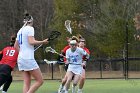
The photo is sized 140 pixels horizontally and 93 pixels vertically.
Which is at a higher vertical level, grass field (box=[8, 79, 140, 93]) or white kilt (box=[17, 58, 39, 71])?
white kilt (box=[17, 58, 39, 71])

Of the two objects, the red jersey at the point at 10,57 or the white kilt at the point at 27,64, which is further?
the red jersey at the point at 10,57

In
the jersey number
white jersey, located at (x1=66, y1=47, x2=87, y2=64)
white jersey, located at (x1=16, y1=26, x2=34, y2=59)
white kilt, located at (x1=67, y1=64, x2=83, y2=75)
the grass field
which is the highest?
white jersey, located at (x1=16, y1=26, x2=34, y2=59)

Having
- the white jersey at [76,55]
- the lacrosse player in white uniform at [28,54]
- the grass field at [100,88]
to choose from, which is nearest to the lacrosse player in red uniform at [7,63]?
the white jersey at [76,55]

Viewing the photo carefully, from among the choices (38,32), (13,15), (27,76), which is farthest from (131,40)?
(27,76)

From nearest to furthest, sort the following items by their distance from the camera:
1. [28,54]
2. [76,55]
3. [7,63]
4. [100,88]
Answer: [28,54], [7,63], [76,55], [100,88]

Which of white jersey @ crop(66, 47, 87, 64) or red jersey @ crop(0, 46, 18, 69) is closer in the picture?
red jersey @ crop(0, 46, 18, 69)

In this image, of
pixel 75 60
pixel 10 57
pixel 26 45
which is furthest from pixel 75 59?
pixel 26 45

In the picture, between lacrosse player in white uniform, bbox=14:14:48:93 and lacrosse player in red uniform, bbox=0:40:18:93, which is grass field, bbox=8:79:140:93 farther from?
lacrosse player in white uniform, bbox=14:14:48:93

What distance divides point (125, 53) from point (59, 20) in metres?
13.5

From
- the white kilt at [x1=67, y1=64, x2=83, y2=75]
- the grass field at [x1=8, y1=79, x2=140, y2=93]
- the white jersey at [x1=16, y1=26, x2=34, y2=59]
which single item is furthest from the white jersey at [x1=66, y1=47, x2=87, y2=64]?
the white jersey at [x1=16, y1=26, x2=34, y2=59]

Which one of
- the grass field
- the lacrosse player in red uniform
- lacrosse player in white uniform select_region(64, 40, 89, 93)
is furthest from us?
the grass field

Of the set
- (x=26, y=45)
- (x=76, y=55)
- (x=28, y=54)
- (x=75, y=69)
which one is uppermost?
(x=26, y=45)

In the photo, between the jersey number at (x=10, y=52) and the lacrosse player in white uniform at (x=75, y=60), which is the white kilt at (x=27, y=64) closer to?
the jersey number at (x=10, y=52)

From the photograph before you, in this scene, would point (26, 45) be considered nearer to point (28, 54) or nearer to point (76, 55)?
point (28, 54)
